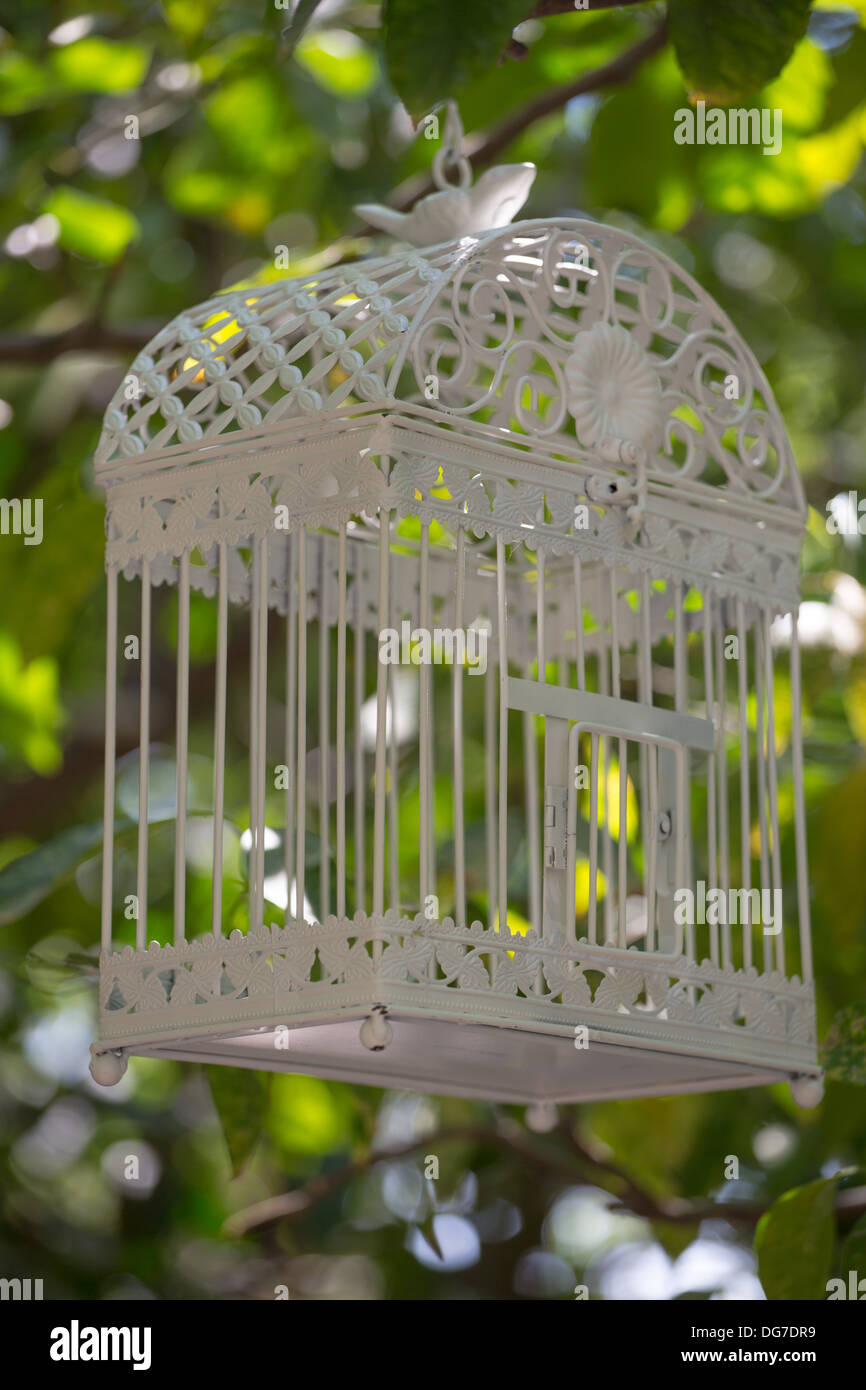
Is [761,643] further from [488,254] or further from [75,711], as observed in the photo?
[75,711]

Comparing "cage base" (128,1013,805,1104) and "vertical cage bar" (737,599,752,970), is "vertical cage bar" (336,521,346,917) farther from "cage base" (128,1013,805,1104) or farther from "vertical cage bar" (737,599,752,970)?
"vertical cage bar" (737,599,752,970)

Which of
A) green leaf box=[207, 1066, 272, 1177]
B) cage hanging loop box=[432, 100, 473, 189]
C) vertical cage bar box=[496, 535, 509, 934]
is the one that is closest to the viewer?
vertical cage bar box=[496, 535, 509, 934]

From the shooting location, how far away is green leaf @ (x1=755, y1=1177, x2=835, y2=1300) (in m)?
2.74

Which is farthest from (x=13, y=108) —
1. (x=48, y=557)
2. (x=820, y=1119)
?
(x=820, y=1119)

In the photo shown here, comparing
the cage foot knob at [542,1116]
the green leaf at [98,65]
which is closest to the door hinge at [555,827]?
the cage foot knob at [542,1116]

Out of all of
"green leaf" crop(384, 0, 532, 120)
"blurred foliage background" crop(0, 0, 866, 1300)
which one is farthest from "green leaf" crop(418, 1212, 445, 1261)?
"green leaf" crop(384, 0, 532, 120)

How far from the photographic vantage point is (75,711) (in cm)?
448

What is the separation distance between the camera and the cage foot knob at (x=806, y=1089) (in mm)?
2453

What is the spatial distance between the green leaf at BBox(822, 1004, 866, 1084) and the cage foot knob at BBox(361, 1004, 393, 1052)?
103 centimetres

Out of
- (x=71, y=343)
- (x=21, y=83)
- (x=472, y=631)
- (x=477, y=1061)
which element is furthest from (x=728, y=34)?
(x=21, y=83)

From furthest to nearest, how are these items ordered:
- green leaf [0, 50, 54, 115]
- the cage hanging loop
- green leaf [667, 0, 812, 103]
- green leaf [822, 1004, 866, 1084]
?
green leaf [0, 50, 54, 115] → green leaf [822, 1004, 866, 1084] → the cage hanging loop → green leaf [667, 0, 812, 103]

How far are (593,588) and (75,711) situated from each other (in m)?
1.80

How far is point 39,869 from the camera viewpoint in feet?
9.74

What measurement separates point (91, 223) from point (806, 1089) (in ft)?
7.15
